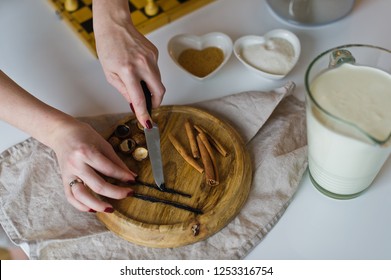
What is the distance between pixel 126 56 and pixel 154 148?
17cm

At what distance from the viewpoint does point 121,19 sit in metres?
0.89

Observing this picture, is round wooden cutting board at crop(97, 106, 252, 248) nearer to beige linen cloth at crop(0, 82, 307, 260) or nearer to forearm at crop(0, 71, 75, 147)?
beige linen cloth at crop(0, 82, 307, 260)

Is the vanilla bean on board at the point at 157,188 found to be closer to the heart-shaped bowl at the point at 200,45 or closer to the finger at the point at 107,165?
the finger at the point at 107,165

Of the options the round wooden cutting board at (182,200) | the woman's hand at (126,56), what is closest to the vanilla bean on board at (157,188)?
the round wooden cutting board at (182,200)

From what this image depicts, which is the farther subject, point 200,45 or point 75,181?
point 200,45

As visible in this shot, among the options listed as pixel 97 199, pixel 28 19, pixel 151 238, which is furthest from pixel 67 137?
pixel 28 19

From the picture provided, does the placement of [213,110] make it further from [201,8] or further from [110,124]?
[201,8]

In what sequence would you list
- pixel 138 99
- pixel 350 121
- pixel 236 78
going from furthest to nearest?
pixel 236 78
pixel 138 99
pixel 350 121

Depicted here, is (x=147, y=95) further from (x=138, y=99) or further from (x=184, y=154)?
(x=184, y=154)

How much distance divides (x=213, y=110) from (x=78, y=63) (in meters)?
0.34

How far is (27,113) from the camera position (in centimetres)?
86

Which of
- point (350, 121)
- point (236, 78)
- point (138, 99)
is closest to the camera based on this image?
point (350, 121)

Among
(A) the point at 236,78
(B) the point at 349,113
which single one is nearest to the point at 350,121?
(B) the point at 349,113

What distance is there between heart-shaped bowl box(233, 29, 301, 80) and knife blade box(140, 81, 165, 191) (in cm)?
26
